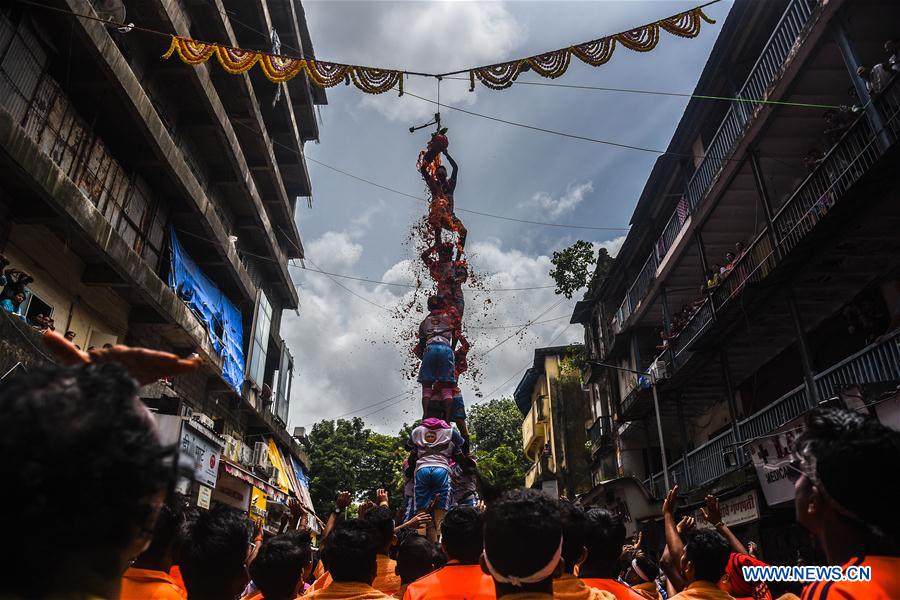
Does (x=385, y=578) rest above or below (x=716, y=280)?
below

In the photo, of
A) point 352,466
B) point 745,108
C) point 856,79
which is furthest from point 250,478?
point 352,466

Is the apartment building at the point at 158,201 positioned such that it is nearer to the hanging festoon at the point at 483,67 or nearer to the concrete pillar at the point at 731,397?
the hanging festoon at the point at 483,67

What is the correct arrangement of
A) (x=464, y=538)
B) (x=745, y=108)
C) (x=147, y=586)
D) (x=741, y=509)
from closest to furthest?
(x=147, y=586), (x=464, y=538), (x=745, y=108), (x=741, y=509)

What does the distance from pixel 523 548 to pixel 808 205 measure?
Result: 11091 millimetres

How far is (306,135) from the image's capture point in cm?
2686

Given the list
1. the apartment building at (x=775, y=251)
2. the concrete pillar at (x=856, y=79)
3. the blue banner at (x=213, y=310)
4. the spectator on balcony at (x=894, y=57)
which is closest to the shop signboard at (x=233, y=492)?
the blue banner at (x=213, y=310)

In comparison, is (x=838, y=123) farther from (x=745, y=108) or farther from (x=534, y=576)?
(x=534, y=576)

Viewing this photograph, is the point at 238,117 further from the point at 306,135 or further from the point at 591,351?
the point at 591,351

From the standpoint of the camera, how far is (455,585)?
3352mm

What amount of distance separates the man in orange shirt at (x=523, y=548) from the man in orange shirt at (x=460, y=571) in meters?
0.99

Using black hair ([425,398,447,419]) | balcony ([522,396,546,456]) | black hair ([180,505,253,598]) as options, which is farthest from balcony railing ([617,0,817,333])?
balcony ([522,396,546,456])

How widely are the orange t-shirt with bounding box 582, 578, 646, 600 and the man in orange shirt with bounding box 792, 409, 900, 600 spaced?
1380mm

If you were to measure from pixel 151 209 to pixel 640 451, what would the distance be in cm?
1944

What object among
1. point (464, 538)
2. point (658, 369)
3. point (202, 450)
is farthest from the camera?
Answer: point (658, 369)
